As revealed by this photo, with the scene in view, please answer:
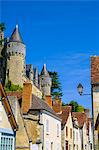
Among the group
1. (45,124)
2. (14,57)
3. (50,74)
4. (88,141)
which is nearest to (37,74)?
(50,74)

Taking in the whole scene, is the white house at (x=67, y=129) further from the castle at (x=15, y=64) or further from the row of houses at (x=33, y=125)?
the castle at (x=15, y=64)

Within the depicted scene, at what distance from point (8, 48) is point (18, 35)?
5655mm

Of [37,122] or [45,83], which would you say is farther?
[45,83]

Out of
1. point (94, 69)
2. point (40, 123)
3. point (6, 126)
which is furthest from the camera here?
point (40, 123)

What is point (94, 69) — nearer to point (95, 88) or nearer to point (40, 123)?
point (95, 88)

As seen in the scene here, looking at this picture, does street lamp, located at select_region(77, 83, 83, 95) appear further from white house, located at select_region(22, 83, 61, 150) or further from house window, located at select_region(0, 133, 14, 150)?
white house, located at select_region(22, 83, 61, 150)

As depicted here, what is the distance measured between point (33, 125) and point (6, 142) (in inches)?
306

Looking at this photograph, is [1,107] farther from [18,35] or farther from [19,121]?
[18,35]

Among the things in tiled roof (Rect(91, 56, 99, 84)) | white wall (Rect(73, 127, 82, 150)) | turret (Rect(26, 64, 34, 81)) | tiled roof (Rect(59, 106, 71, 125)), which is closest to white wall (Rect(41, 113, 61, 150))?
tiled roof (Rect(59, 106, 71, 125))

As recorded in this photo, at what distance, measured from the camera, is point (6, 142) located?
24.9 meters

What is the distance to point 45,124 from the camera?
35.0 meters

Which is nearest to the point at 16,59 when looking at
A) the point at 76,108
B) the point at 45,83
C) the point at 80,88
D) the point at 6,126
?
the point at 45,83

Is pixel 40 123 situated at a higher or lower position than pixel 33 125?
higher

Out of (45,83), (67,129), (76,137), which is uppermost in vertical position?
(45,83)
